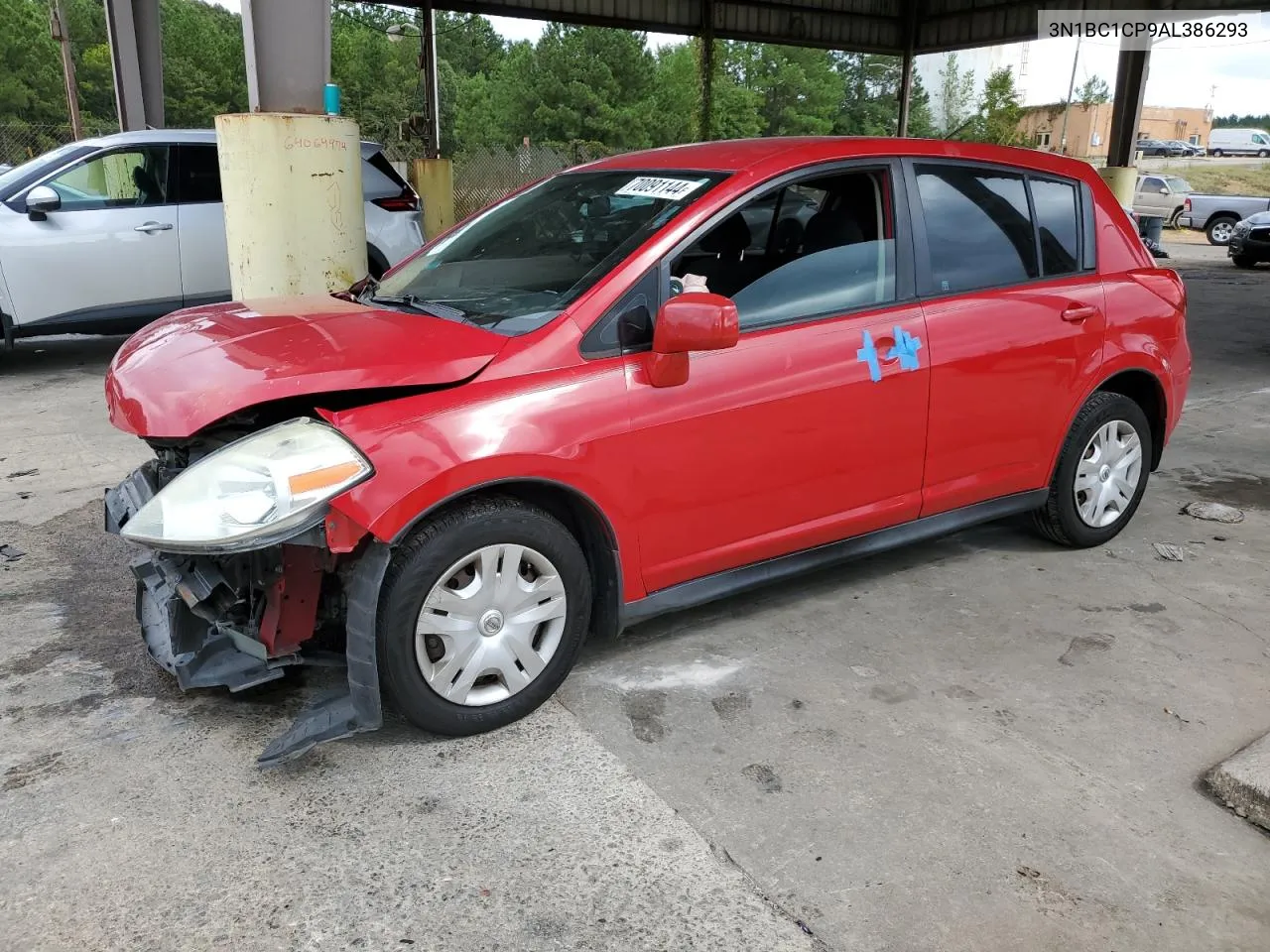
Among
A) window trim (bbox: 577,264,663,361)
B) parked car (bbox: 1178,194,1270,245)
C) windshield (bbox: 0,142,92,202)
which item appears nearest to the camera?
window trim (bbox: 577,264,663,361)

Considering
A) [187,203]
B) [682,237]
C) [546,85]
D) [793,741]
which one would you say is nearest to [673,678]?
[793,741]

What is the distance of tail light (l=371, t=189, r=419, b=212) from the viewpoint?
854 centimetres

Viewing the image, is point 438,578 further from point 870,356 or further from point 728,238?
point 870,356

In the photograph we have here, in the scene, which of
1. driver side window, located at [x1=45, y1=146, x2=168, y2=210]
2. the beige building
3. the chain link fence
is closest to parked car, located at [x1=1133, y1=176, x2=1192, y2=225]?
the beige building

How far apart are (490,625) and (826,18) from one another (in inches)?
862

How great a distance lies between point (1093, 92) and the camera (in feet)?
222

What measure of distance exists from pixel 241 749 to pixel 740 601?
1885 millimetres

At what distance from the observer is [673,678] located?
3.40m

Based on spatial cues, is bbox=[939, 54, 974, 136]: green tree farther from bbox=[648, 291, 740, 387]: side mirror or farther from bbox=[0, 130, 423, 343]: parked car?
bbox=[648, 291, 740, 387]: side mirror

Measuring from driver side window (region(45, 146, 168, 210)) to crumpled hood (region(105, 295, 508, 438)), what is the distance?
17.2 ft

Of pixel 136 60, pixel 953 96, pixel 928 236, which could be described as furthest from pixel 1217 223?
pixel 953 96

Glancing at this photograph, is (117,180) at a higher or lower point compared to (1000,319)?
higher

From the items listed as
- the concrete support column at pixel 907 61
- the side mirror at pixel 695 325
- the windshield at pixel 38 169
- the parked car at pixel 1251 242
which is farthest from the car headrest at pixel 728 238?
the concrete support column at pixel 907 61

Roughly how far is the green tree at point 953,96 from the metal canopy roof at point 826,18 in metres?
39.5
